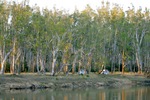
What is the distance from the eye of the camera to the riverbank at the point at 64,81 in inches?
2233

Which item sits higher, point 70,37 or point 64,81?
point 70,37

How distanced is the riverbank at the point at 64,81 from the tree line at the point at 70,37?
4145 millimetres

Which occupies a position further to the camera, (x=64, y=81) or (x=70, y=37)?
(x=70, y=37)

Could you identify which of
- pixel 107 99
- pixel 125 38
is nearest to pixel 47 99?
pixel 107 99

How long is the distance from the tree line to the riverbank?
163 inches

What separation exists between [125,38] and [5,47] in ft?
95.6

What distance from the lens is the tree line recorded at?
6450 cm

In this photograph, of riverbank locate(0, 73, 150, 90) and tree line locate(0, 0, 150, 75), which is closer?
riverbank locate(0, 73, 150, 90)

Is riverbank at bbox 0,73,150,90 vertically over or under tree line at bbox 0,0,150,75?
under

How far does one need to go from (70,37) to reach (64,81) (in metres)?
8.77

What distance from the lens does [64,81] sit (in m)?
63.5

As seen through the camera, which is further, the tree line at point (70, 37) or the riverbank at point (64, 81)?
the tree line at point (70, 37)

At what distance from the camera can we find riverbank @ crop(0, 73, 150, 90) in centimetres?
5672

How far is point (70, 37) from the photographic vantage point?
6862 cm
